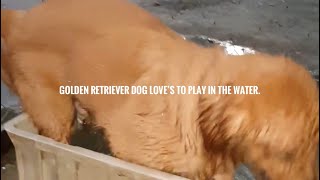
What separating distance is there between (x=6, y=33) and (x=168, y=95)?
1.91ft

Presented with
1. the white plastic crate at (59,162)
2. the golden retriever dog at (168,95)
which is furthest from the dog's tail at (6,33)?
the white plastic crate at (59,162)

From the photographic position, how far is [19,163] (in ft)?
4.87

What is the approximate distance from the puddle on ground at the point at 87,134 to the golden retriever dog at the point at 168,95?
0.02m

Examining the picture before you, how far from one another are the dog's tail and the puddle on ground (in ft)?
0.11

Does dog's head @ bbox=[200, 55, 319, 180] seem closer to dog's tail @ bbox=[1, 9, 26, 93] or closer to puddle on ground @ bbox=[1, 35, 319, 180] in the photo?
puddle on ground @ bbox=[1, 35, 319, 180]

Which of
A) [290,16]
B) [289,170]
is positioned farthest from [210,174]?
[290,16]

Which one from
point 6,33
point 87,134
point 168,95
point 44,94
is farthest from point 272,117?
point 6,33

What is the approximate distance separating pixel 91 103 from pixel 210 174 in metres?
0.37

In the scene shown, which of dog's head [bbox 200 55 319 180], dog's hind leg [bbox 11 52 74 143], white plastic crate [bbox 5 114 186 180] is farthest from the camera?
dog's hind leg [bbox 11 52 74 143]

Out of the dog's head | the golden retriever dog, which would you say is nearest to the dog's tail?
the golden retriever dog

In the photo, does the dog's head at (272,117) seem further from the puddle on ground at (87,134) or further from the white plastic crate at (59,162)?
the white plastic crate at (59,162)

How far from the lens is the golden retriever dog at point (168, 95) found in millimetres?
1045

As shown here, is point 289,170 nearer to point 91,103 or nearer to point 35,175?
point 91,103

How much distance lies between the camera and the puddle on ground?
1083 mm
